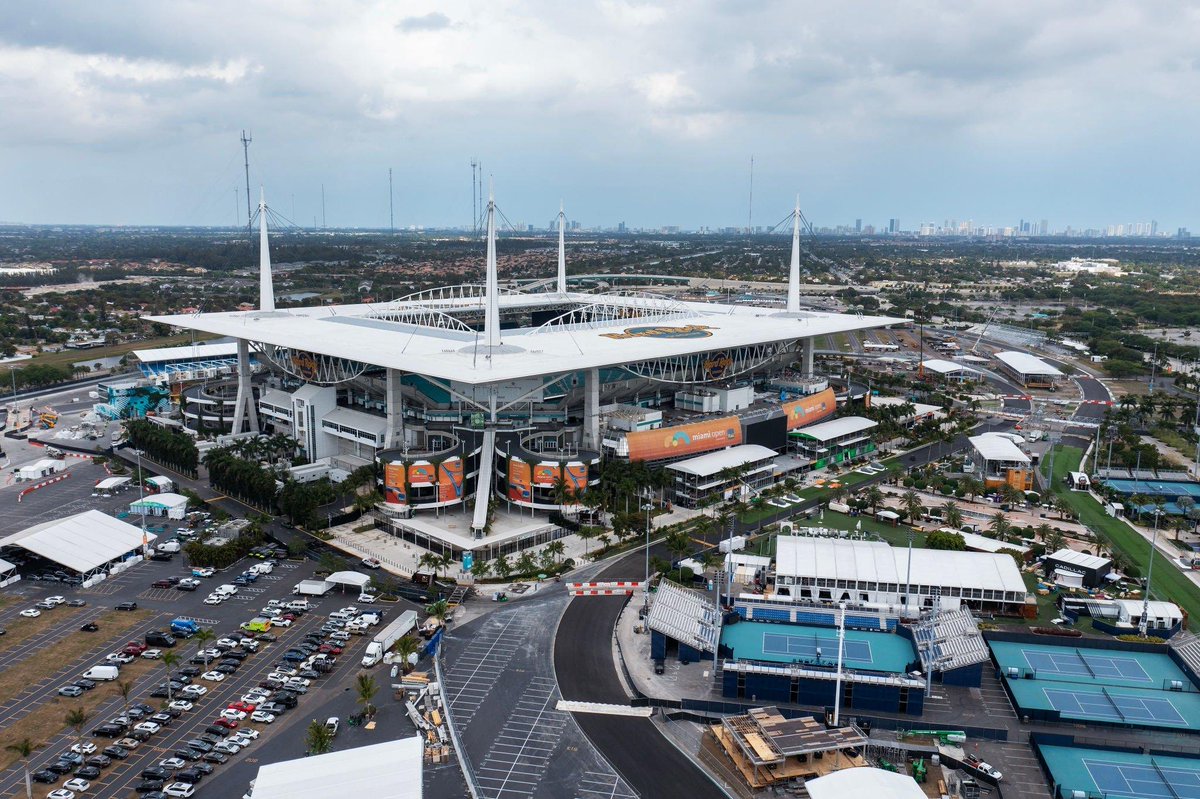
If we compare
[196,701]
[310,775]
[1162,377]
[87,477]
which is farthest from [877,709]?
[1162,377]

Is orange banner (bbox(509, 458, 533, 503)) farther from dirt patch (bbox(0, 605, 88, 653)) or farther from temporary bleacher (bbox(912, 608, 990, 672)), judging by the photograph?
temporary bleacher (bbox(912, 608, 990, 672))

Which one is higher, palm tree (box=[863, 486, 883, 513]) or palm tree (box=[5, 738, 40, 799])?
palm tree (box=[863, 486, 883, 513])

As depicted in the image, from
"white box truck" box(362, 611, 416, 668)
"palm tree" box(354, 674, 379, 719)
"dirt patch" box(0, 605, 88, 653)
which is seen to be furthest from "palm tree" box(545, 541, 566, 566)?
"dirt patch" box(0, 605, 88, 653)

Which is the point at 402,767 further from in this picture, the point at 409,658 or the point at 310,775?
the point at 409,658

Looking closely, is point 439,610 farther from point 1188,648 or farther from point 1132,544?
point 1132,544

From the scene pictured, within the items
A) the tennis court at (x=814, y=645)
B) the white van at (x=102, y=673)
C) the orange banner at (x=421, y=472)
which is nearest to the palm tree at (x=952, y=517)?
the tennis court at (x=814, y=645)
